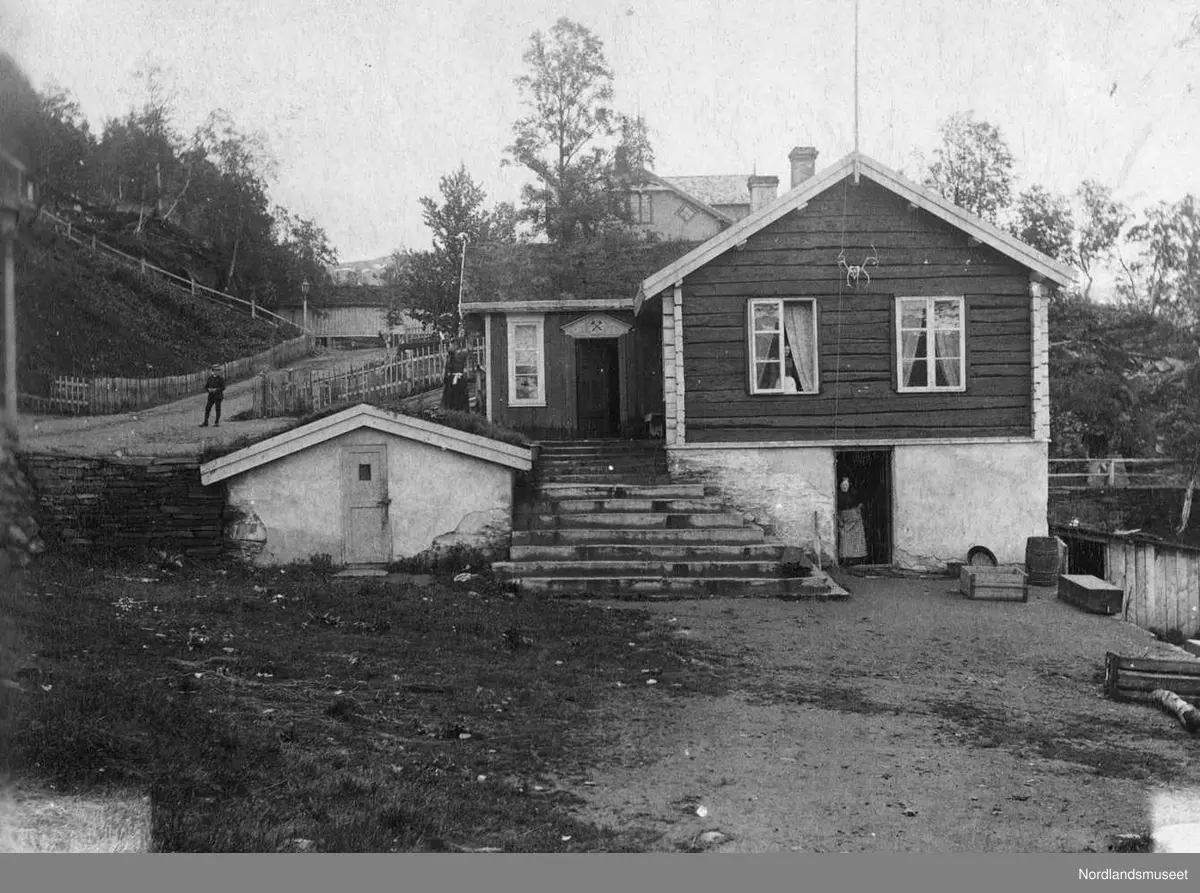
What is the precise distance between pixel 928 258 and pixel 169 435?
15637mm

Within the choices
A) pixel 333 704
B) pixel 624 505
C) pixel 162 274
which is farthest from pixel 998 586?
pixel 162 274

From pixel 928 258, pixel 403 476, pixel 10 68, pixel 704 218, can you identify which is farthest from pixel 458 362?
pixel 704 218

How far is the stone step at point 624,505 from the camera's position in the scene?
57.0ft

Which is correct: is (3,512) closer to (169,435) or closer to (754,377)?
(754,377)

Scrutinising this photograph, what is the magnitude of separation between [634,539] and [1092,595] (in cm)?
688

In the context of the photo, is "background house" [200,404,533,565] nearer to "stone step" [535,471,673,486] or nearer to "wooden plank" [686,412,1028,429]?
"stone step" [535,471,673,486]

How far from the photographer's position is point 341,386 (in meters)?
25.5

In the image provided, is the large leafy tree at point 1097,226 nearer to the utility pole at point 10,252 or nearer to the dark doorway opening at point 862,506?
the dark doorway opening at point 862,506

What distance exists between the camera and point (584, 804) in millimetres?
6391

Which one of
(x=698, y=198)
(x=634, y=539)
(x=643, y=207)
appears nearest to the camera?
(x=634, y=539)

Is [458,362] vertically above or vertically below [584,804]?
above

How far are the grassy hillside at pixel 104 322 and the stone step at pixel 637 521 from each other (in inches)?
288

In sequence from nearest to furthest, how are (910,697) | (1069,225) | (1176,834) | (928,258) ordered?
(1176,834) → (910,697) → (928,258) → (1069,225)

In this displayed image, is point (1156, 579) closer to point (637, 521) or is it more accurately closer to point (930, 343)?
point (930, 343)
